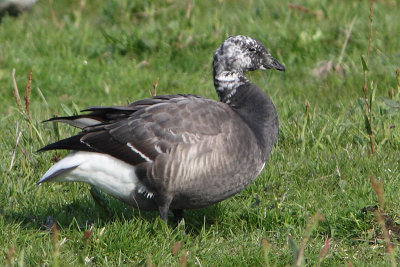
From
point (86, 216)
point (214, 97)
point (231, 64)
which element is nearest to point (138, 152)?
point (86, 216)

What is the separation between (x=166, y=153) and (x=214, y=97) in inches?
111

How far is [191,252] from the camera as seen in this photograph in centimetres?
441

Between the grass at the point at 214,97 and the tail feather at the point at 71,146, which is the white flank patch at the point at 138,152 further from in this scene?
the grass at the point at 214,97

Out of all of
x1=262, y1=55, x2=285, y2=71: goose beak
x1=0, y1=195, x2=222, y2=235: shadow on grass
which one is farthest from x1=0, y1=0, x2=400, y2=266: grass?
x1=262, y1=55, x2=285, y2=71: goose beak

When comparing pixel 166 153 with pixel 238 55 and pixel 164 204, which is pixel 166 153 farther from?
pixel 238 55

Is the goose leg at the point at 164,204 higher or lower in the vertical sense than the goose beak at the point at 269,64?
lower

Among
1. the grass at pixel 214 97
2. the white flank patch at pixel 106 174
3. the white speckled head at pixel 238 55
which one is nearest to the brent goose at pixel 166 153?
the white flank patch at pixel 106 174

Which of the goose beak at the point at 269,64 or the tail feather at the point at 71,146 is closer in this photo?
the tail feather at the point at 71,146

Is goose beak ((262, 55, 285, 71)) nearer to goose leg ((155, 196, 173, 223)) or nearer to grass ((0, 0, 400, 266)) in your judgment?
grass ((0, 0, 400, 266))

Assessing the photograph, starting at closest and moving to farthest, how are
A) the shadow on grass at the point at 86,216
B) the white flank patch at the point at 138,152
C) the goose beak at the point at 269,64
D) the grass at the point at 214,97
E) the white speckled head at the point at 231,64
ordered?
the grass at the point at 214,97 → the white flank patch at the point at 138,152 → the shadow on grass at the point at 86,216 → the white speckled head at the point at 231,64 → the goose beak at the point at 269,64

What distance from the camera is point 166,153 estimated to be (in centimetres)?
452

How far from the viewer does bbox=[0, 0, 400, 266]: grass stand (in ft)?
14.5

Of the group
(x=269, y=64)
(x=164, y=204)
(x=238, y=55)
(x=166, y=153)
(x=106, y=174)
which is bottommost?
(x=164, y=204)

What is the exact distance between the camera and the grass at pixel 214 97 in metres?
4.43
